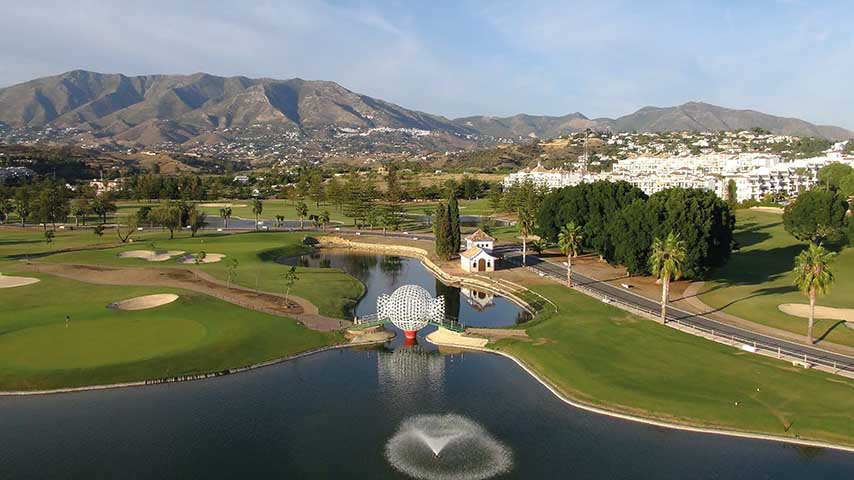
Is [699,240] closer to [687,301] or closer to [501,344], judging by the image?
[687,301]

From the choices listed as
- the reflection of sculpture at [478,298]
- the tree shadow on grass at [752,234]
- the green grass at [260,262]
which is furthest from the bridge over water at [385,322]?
the tree shadow on grass at [752,234]

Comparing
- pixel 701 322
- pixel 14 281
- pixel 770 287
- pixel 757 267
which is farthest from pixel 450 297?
pixel 14 281

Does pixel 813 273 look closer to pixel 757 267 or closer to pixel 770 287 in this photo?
pixel 770 287

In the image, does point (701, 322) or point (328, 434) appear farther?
point (701, 322)

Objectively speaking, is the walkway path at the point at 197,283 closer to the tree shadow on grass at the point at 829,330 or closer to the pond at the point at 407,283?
the pond at the point at 407,283

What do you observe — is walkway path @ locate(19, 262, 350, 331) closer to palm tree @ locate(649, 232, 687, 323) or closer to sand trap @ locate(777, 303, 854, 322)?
palm tree @ locate(649, 232, 687, 323)

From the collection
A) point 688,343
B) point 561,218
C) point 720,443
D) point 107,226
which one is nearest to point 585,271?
point 561,218
